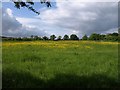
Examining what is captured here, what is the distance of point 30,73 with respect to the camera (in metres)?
13.7

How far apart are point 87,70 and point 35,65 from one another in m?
2.92

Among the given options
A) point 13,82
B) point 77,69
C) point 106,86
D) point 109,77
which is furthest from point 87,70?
point 13,82

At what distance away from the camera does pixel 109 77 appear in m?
13.7

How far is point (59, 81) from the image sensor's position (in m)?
12.3

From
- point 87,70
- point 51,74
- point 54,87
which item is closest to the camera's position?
point 54,87

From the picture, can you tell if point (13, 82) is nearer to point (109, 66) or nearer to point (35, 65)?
point (35, 65)

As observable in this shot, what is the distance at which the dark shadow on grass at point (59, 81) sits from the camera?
1168cm

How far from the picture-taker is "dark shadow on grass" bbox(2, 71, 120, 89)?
11.7 m

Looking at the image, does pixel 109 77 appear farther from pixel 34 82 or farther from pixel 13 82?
pixel 13 82

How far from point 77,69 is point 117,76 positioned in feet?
6.81

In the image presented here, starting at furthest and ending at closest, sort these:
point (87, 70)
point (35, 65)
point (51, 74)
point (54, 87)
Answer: point (35, 65)
point (87, 70)
point (51, 74)
point (54, 87)

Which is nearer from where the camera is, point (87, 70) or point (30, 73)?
point (30, 73)

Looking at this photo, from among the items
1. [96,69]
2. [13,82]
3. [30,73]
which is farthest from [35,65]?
[13,82]

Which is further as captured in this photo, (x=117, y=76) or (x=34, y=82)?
(x=117, y=76)
